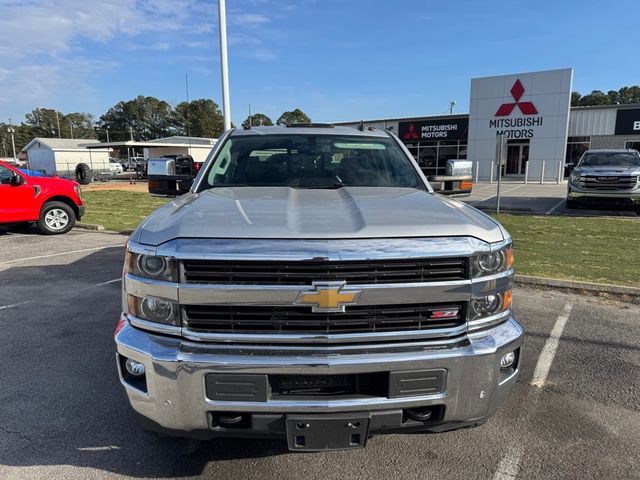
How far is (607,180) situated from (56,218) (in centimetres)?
1492

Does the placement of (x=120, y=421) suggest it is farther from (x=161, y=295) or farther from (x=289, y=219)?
(x=289, y=219)

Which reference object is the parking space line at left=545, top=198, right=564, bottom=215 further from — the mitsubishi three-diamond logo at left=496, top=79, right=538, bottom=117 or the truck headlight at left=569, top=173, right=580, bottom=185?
the mitsubishi three-diamond logo at left=496, top=79, right=538, bottom=117

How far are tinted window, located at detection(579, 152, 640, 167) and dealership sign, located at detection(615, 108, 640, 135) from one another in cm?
1884

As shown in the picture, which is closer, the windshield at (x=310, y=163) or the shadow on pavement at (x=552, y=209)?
the windshield at (x=310, y=163)

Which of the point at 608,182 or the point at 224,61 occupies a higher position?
the point at 224,61

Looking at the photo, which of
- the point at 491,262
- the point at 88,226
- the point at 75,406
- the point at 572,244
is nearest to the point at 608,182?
the point at 572,244

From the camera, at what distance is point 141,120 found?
12462 centimetres

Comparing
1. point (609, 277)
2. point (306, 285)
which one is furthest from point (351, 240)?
point (609, 277)

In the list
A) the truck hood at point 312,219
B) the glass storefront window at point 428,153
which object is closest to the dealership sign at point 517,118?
the glass storefront window at point 428,153

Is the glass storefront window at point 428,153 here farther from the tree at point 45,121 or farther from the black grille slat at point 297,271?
the tree at point 45,121

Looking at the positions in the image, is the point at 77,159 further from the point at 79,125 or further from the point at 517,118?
the point at 79,125

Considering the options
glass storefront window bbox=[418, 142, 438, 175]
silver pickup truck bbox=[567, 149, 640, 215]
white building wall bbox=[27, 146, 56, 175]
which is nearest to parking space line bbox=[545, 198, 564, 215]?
silver pickup truck bbox=[567, 149, 640, 215]

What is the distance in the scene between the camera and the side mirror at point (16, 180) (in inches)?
397

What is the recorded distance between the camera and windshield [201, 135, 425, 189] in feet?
12.3
